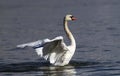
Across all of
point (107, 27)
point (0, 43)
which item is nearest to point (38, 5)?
point (107, 27)

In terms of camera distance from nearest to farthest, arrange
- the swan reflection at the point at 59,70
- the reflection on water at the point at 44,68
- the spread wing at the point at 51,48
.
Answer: the spread wing at the point at 51,48, the swan reflection at the point at 59,70, the reflection on water at the point at 44,68

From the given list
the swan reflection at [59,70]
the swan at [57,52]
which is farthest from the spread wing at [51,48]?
the swan reflection at [59,70]

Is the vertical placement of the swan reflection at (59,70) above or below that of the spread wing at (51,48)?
below

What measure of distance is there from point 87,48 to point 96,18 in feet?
35.7

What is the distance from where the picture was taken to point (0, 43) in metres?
25.2

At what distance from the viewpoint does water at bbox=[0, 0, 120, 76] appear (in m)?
18.7

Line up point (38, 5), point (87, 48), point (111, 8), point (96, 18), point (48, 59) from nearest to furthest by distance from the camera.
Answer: point (48, 59) → point (87, 48) → point (96, 18) → point (111, 8) → point (38, 5)

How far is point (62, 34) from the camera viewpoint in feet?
89.3

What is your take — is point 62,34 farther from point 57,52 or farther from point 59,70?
point 59,70

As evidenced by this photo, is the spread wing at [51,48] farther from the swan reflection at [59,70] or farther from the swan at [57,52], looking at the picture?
the swan reflection at [59,70]

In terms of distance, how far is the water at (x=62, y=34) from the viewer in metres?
18.7

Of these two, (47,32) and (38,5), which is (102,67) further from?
(38,5)

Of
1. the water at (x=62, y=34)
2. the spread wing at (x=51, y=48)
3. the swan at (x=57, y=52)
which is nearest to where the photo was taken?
the spread wing at (x=51, y=48)

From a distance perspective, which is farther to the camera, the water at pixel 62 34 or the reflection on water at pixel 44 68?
the water at pixel 62 34
